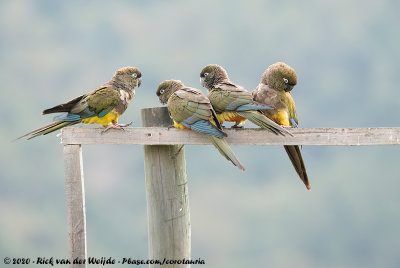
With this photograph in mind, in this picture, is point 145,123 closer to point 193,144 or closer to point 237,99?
point 193,144

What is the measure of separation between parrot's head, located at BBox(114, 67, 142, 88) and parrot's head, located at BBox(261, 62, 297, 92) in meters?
1.21

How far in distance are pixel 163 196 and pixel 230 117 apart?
95cm

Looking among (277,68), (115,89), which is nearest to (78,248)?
(115,89)

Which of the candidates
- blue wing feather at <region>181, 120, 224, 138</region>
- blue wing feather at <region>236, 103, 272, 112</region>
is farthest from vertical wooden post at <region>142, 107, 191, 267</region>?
blue wing feather at <region>236, 103, 272, 112</region>

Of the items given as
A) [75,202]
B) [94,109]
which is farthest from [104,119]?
[75,202]

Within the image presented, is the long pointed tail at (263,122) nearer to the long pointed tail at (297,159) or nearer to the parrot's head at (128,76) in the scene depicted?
the long pointed tail at (297,159)

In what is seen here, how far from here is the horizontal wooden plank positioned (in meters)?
4.16

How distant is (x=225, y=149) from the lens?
3.86 meters

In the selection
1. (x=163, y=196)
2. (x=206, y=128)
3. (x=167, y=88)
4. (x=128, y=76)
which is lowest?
(x=163, y=196)

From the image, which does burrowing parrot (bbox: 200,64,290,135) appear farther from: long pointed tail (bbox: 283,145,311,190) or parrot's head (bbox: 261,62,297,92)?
long pointed tail (bbox: 283,145,311,190)

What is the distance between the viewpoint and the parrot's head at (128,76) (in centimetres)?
448

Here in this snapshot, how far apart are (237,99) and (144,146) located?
0.99 metres

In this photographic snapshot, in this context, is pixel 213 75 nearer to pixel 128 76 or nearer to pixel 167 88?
pixel 167 88

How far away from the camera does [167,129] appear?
4.17m
